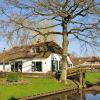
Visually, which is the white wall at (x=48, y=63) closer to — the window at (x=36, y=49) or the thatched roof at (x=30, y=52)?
the thatched roof at (x=30, y=52)

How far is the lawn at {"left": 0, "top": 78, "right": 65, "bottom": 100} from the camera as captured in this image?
36631 mm

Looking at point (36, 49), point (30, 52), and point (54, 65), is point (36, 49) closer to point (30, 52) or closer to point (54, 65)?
point (30, 52)

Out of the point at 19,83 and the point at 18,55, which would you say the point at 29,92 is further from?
the point at 18,55

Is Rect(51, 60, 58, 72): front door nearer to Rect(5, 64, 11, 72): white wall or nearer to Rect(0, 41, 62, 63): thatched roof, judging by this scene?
Rect(0, 41, 62, 63): thatched roof

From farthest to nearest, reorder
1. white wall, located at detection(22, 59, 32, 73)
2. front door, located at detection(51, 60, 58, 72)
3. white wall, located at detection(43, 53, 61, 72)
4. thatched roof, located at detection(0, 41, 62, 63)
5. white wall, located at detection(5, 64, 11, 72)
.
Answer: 1. white wall, located at detection(5, 64, 11, 72)
2. front door, located at detection(51, 60, 58, 72)
3. thatched roof, located at detection(0, 41, 62, 63)
4. white wall, located at detection(22, 59, 32, 73)
5. white wall, located at detection(43, 53, 61, 72)

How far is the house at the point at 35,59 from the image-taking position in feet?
209

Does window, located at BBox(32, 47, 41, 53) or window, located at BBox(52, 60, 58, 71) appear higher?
window, located at BBox(32, 47, 41, 53)

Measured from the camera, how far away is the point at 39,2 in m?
46.8

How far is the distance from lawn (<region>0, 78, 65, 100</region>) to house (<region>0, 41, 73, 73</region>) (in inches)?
510

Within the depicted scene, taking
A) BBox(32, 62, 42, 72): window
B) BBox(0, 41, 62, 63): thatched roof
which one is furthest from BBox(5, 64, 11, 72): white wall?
BBox(32, 62, 42, 72): window

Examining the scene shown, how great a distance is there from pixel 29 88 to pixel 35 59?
73.5 feet

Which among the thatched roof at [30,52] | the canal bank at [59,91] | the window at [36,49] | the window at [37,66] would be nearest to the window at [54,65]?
the thatched roof at [30,52]

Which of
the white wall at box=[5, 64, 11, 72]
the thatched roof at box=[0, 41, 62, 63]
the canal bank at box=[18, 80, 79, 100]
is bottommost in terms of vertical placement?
the canal bank at box=[18, 80, 79, 100]

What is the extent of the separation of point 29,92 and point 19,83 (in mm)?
3886
